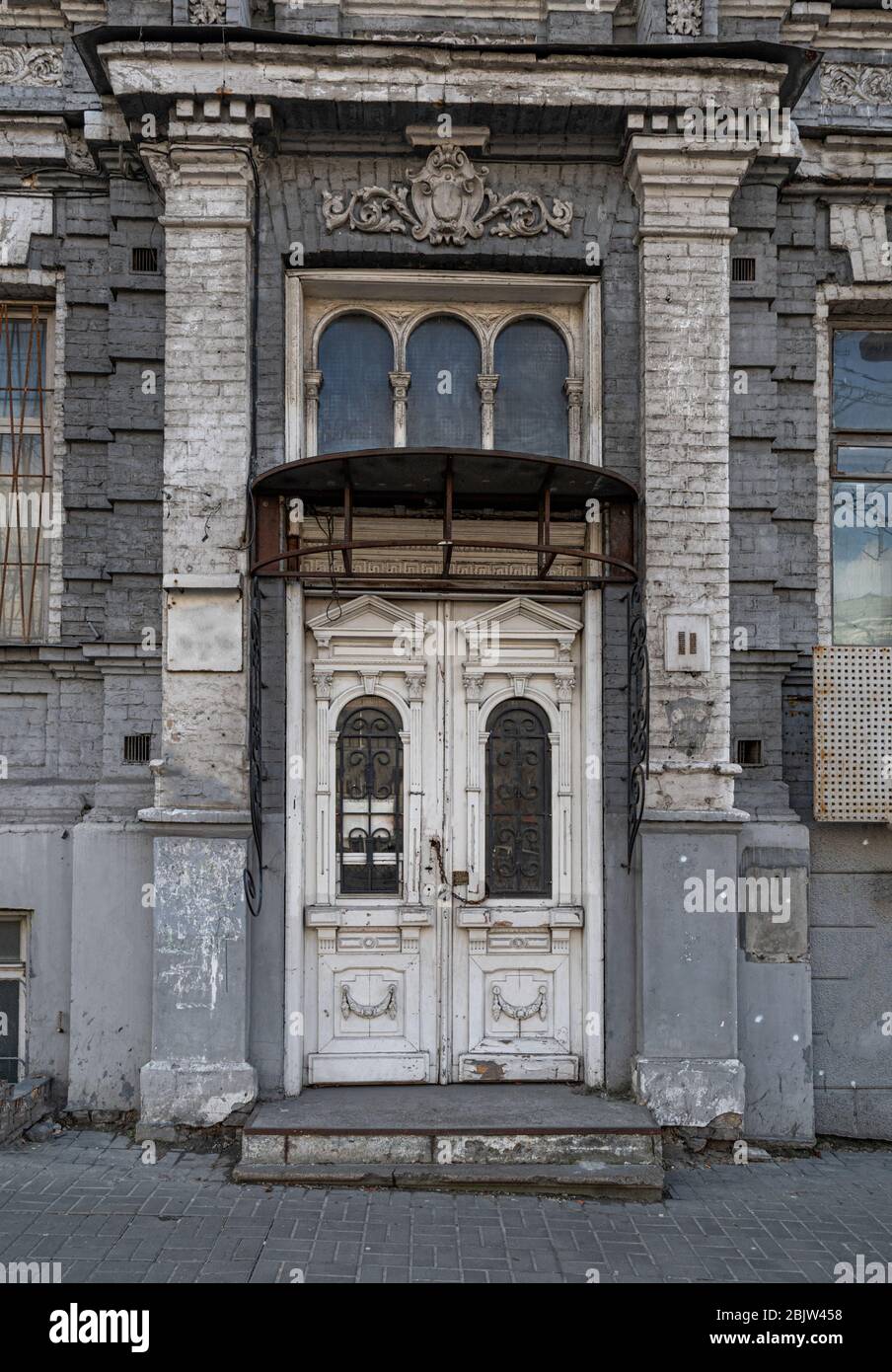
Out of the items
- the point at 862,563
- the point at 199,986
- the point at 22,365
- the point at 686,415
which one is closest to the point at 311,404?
the point at 22,365

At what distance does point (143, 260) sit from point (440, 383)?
7.00 feet

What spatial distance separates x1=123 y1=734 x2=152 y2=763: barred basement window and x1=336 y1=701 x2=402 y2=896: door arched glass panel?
125cm

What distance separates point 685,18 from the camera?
6.75 m

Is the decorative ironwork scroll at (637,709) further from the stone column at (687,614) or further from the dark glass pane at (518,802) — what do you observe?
the dark glass pane at (518,802)

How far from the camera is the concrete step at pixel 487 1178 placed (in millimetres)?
5539

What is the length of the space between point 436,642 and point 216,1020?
2777 mm

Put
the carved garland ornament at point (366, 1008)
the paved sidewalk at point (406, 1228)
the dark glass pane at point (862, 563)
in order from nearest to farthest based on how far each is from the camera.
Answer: the paved sidewalk at point (406, 1228) → the carved garland ornament at point (366, 1008) → the dark glass pane at point (862, 563)

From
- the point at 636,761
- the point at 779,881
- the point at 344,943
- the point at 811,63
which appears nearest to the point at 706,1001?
the point at 779,881

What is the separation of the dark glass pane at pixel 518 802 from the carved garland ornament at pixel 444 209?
3.16m

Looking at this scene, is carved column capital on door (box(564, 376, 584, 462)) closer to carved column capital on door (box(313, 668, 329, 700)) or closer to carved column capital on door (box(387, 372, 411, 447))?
carved column capital on door (box(387, 372, 411, 447))

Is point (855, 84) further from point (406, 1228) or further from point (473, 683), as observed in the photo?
point (406, 1228)

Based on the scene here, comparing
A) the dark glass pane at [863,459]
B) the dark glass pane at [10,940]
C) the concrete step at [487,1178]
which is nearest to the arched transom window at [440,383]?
the dark glass pane at [863,459]

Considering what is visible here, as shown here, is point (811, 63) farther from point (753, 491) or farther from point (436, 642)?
point (436, 642)

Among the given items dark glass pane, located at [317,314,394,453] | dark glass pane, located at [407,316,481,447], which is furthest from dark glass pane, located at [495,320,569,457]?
dark glass pane, located at [317,314,394,453]
